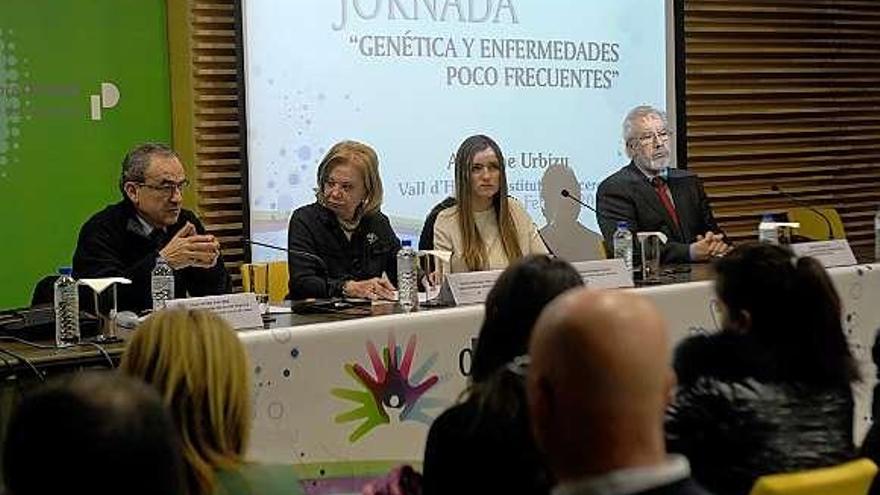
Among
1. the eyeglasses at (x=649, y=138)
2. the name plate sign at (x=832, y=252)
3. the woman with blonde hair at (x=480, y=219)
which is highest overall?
the eyeglasses at (x=649, y=138)

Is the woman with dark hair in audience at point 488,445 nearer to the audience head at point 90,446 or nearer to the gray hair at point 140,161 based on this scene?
the audience head at point 90,446

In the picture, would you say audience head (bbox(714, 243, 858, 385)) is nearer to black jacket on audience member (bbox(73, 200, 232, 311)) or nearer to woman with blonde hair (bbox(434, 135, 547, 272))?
black jacket on audience member (bbox(73, 200, 232, 311))

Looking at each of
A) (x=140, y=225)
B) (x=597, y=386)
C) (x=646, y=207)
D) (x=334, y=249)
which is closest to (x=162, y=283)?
(x=140, y=225)

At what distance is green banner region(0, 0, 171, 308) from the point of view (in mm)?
5246

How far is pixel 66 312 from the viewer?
3.46m

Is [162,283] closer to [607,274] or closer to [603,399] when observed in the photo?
[607,274]

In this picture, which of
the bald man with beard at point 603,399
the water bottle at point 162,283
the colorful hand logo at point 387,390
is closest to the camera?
the bald man with beard at point 603,399

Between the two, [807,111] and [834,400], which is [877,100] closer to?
[807,111]

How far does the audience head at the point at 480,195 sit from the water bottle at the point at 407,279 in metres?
0.55

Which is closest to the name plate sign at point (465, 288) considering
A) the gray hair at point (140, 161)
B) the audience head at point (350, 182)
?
the audience head at point (350, 182)

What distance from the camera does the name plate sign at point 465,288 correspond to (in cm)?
389

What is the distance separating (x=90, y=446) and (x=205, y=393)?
710 mm

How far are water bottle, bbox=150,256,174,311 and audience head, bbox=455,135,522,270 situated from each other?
4.12ft

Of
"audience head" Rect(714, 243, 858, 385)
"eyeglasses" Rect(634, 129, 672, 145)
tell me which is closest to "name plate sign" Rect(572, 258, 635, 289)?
"eyeglasses" Rect(634, 129, 672, 145)
